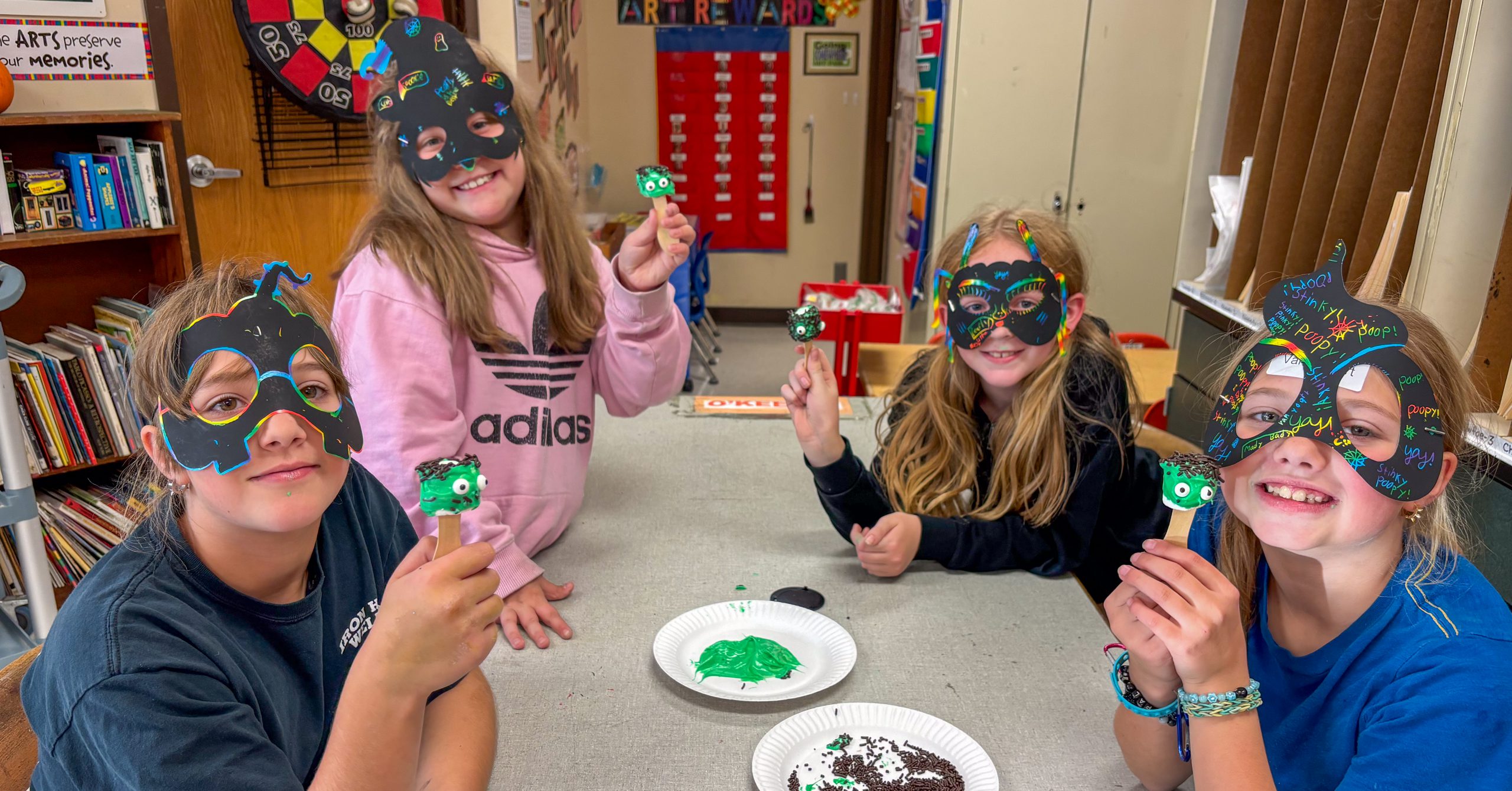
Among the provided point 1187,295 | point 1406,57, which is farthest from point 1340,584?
point 1187,295

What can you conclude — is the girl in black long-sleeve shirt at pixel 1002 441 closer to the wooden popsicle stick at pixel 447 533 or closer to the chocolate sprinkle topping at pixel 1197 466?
the chocolate sprinkle topping at pixel 1197 466

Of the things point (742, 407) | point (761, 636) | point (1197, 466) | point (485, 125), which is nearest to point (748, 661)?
point (761, 636)

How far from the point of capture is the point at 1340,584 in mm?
972

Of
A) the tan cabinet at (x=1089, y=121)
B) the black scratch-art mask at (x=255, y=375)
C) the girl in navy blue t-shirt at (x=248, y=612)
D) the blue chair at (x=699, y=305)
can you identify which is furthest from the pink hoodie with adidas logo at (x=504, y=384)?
the blue chair at (x=699, y=305)

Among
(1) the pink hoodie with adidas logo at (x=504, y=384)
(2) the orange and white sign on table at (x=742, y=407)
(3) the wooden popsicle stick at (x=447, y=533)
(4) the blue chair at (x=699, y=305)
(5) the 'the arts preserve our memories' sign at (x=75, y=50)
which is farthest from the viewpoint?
(4) the blue chair at (x=699, y=305)

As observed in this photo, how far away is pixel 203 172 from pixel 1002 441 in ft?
8.02

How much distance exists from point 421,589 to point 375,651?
2.6 inches

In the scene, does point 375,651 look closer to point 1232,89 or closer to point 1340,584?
point 1340,584

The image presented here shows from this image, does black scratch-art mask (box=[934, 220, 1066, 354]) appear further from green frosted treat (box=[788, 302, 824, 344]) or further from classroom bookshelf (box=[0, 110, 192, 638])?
classroom bookshelf (box=[0, 110, 192, 638])

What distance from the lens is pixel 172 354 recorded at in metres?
0.91

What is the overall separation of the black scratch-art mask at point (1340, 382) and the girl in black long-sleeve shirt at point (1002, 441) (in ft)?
1.89

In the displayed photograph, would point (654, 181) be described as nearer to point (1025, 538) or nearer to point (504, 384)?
point (504, 384)

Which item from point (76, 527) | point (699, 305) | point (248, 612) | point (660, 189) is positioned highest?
point (660, 189)

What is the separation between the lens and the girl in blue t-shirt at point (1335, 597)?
867 millimetres
